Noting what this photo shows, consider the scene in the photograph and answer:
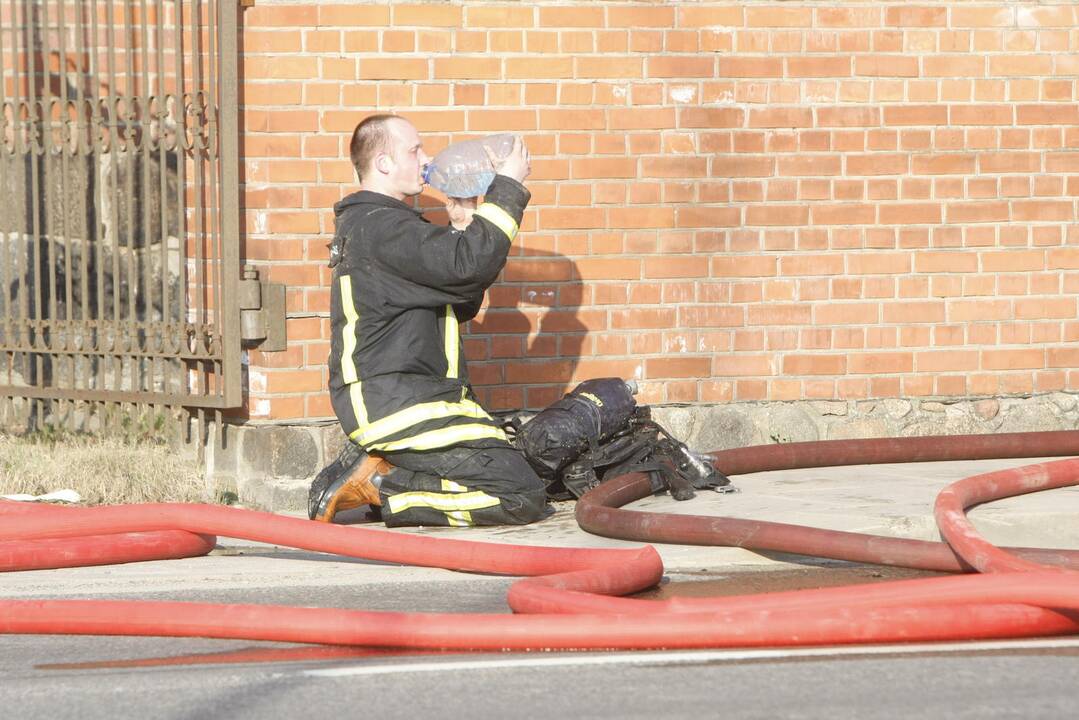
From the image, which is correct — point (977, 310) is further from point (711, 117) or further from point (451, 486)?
point (451, 486)

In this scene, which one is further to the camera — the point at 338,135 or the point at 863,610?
Answer: the point at 338,135

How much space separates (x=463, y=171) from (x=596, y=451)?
4.44 ft

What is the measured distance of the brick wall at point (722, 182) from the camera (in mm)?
6945

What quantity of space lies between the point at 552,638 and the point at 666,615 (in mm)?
306

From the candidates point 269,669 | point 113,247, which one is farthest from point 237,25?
point 269,669

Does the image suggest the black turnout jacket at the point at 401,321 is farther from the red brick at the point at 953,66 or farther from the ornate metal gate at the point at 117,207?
the red brick at the point at 953,66

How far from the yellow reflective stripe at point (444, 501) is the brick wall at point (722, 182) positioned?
105cm

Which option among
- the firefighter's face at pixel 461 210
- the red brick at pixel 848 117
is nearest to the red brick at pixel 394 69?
the firefighter's face at pixel 461 210

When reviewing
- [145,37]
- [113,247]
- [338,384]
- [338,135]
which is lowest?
[338,384]

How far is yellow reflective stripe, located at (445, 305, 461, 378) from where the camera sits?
6.29 metres

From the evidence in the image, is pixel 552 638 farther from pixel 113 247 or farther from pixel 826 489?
pixel 113 247

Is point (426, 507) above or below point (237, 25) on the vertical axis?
below

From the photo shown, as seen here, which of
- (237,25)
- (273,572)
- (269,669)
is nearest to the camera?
(269,669)

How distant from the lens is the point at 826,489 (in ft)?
21.1
